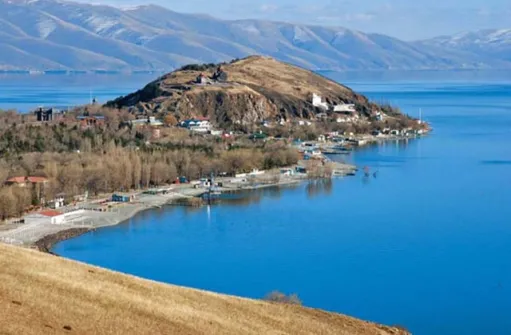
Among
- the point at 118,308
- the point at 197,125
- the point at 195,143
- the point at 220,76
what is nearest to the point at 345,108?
the point at 220,76

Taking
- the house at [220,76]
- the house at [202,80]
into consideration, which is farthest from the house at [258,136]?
the house at [220,76]

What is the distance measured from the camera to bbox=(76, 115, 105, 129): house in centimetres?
3057

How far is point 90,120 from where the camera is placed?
32125mm

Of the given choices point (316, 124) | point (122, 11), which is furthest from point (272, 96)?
point (122, 11)

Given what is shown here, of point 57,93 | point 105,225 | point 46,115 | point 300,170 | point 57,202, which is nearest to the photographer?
point 105,225

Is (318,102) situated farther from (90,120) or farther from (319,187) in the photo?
(319,187)

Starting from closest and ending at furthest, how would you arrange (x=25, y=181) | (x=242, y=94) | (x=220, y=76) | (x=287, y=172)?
(x=25, y=181) → (x=287, y=172) → (x=242, y=94) → (x=220, y=76)

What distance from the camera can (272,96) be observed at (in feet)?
129

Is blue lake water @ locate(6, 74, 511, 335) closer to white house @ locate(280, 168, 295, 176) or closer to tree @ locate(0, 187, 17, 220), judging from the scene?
white house @ locate(280, 168, 295, 176)

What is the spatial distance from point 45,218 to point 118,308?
11.9 meters

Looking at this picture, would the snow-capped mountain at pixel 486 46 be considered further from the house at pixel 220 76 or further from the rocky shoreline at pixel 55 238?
the rocky shoreline at pixel 55 238

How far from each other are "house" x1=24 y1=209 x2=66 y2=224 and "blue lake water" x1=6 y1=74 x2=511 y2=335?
994 mm

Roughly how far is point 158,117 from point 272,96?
6471 millimetres

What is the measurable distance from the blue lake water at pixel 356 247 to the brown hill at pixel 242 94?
40.7 feet
